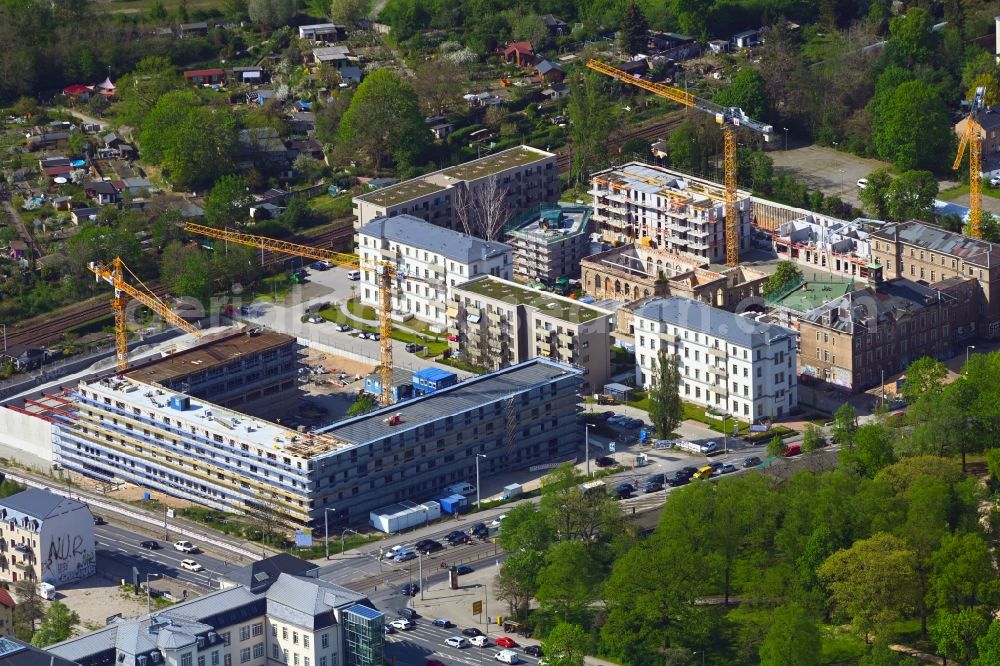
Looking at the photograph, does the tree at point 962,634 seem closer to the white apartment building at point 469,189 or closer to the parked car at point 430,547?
the parked car at point 430,547

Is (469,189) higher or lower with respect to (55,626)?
higher

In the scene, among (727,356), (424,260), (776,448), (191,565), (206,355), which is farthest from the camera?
(424,260)

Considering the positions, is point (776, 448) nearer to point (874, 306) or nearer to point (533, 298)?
point (874, 306)

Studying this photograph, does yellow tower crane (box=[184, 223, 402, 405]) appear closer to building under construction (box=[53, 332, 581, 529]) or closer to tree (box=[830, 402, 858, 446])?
building under construction (box=[53, 332, 581, 529])

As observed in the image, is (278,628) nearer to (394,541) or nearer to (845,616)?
(394,541)

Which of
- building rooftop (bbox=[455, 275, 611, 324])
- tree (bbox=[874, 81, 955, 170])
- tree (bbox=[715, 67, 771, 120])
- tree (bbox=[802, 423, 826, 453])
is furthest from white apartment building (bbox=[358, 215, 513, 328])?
tree (bbox=[715, 67, 771, 120])

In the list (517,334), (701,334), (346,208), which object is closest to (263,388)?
(517,334)

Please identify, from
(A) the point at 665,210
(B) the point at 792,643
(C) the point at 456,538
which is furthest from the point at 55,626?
(A) the point at 665,210

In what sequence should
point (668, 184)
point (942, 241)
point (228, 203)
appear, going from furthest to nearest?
point (228, 203)
point (668, 184)
point (942, 241)
